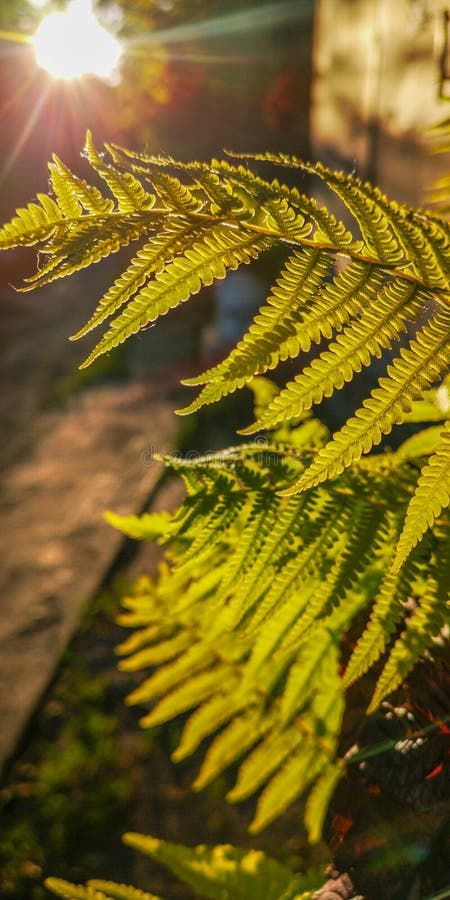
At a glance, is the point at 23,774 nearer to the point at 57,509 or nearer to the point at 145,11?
the point at 57,509

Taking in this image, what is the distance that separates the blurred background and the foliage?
110 cm

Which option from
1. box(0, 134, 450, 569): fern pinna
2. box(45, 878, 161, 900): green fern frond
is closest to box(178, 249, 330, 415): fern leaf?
box(0, 134, 450, 569): fern pinna

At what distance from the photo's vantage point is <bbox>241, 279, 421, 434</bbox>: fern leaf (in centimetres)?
77

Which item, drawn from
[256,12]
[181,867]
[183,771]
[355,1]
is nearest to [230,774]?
[183,771]

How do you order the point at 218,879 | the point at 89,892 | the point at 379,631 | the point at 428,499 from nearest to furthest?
the point at 428,499 < the point at 379,631 < the point at 89,892 < the point at 218,879

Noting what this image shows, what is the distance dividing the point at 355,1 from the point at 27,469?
13.7 feet

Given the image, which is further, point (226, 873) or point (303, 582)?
point (226, 873)

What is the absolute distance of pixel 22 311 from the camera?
9047 mm

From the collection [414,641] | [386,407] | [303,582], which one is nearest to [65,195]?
[386,407]

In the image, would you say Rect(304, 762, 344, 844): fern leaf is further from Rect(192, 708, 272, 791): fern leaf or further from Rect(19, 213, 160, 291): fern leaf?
Rect(19, 213, 160, 291): fern leaf

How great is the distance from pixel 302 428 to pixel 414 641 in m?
0.60

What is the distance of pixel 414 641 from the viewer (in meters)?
0.96

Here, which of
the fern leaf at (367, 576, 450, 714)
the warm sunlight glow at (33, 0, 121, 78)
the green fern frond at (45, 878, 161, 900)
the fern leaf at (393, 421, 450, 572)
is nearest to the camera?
the fern leaf at (393, 421, 450, 572)

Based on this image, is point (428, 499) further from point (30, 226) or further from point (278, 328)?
point (30, 226)
